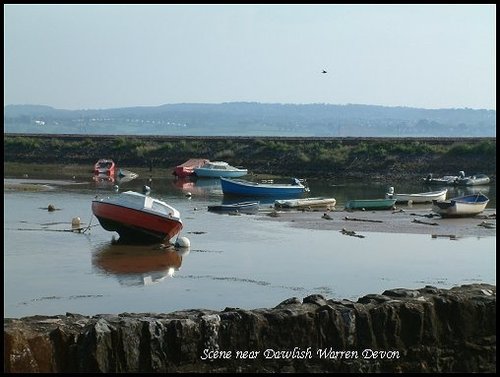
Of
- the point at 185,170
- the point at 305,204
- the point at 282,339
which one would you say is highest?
the point at 282,339

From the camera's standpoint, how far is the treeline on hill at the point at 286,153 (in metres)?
64.9

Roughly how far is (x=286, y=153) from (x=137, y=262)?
4614cm

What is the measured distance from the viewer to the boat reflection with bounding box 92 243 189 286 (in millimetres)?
23031

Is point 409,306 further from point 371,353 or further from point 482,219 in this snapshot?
point 482,219

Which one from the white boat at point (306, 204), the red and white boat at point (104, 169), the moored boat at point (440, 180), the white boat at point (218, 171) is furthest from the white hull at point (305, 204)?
the red and white boat at point (104, 169)

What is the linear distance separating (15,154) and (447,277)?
5888 centimetres

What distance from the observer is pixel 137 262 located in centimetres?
2533

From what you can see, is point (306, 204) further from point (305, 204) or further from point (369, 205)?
point (369, 205)

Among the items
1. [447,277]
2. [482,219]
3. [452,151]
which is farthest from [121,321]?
[452,151]

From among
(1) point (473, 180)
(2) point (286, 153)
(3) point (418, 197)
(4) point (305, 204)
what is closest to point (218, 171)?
(2) point (286, 153)

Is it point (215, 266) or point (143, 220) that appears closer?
point (215, 266)

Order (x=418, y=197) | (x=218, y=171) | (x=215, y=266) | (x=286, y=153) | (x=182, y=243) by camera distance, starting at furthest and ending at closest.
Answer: (x=286, y=153)
(x=218, y=171)
(x=418, y=197)
(x=182, y=243)
(x=215, y=266)

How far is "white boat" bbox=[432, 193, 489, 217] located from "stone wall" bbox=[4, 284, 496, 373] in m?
22.1

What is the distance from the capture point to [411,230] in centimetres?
3350
